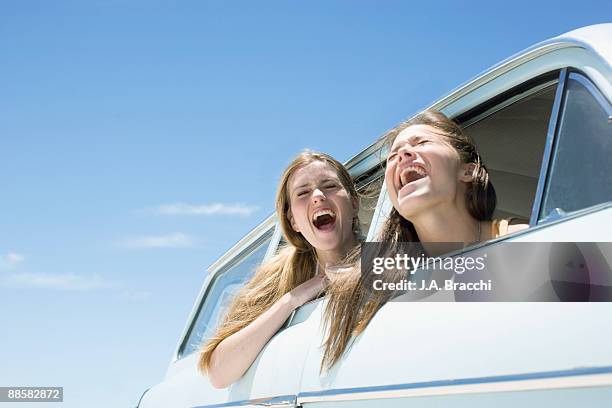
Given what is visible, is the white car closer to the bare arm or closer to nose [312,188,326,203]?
the bare arm

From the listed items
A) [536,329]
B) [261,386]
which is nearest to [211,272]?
[261,386]

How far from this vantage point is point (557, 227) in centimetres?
190

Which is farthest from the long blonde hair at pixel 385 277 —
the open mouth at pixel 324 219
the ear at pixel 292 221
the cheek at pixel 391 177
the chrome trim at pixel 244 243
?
the chrome trim at pixel 244 243

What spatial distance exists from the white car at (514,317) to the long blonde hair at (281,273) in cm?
38

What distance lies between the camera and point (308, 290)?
3.14m

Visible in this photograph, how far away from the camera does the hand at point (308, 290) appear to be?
10.2ft

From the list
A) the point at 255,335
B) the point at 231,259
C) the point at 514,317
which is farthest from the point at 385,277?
the point at 231,259

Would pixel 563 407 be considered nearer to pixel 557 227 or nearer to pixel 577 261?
pixel 577 261

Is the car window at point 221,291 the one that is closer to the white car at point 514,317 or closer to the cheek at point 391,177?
the white car at point 514,317

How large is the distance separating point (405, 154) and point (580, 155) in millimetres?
729

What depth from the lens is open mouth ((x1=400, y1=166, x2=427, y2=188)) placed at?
8.34 ft

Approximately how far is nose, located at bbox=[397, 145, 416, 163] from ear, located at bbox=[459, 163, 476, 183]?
178mm

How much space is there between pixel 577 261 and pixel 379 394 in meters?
0.71

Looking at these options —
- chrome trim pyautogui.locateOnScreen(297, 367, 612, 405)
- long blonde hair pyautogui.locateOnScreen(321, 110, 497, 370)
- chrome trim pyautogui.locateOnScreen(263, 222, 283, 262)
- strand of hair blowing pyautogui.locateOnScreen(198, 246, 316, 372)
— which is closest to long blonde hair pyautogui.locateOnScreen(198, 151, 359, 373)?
strand of hair blowing pyautogui.locateOnScreen(198, 246, 316, 372)
